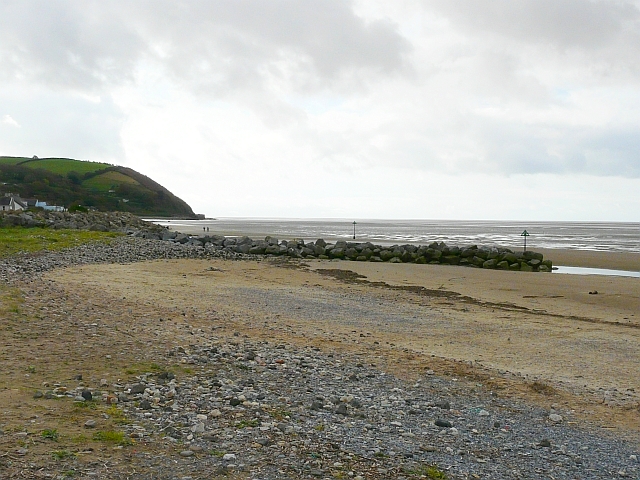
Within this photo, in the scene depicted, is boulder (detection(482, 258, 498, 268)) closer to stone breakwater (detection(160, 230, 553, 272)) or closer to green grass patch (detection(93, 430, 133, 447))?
stone breakwater (detection(160, 230, 553, 272))

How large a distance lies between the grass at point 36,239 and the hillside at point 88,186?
8835 cm

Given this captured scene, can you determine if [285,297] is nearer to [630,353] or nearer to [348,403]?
[630,353]

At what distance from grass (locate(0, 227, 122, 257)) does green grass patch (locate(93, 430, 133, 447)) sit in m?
22.0

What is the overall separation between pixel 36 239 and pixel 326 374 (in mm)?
27773

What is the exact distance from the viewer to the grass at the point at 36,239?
89.7 feet

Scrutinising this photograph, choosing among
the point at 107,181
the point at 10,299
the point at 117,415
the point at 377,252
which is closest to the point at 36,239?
the point at 377,252

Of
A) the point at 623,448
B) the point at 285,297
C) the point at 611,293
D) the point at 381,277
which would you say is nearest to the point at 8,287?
the point at 285,297

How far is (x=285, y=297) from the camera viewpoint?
17656mm

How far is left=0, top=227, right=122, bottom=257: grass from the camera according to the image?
27344 mm

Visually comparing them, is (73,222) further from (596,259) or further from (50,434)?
(50,434)

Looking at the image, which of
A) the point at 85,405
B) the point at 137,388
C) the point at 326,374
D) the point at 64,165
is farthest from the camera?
the point at 64,165

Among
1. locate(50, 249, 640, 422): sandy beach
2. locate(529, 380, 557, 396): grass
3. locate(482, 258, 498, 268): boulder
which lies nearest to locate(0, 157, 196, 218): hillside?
locate(482, 258, 498, 268): boulder

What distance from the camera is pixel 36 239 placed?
31.3 meters

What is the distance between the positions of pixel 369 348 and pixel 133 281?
11198 millimetres
